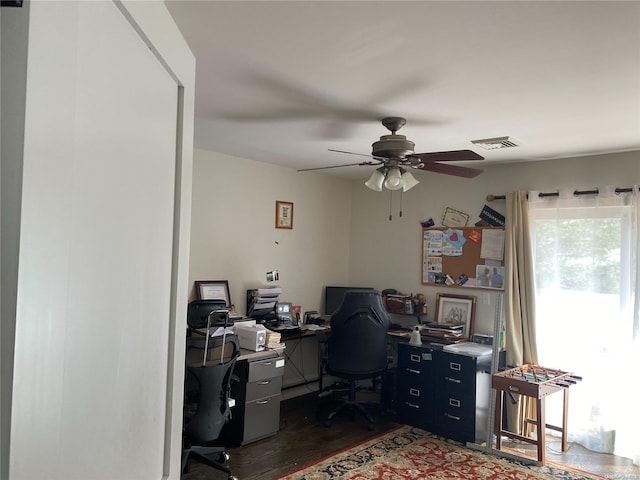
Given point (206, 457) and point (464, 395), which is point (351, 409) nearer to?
point (464, 395)

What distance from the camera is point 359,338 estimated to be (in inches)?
156

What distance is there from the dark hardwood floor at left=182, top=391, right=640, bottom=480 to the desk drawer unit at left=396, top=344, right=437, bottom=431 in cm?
21

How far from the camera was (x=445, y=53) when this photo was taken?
195 centimetres

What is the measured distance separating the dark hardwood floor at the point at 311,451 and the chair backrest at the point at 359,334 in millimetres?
483

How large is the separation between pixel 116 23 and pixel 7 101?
31cm

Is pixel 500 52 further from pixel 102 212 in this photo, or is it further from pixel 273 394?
pixel 273 394

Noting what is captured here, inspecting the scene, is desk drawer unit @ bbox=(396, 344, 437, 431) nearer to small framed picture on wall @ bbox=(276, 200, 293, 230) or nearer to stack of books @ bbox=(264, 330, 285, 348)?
stack of books @ bbox=(264, 330, 285, 348)

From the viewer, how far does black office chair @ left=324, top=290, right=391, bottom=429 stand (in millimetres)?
3945

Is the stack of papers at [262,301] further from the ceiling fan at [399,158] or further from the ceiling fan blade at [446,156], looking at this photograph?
the ceiling fan blade at [446,156]

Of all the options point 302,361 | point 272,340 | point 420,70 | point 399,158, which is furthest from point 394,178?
point 302,361

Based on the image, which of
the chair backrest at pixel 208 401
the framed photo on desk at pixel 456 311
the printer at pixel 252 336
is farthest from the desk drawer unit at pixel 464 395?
the chair backrest at pixel 208 401

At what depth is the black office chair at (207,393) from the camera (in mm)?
2895

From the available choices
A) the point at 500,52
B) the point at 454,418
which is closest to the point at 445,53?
the point at 500,52

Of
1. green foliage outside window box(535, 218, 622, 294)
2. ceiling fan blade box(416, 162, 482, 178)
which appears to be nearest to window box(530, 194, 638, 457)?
green foliage outside window box(535, 218, 622, 294)
